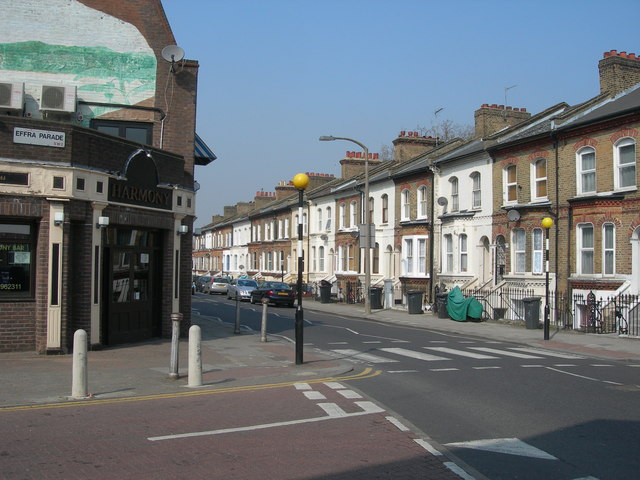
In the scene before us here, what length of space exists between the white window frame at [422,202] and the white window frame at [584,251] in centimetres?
1114

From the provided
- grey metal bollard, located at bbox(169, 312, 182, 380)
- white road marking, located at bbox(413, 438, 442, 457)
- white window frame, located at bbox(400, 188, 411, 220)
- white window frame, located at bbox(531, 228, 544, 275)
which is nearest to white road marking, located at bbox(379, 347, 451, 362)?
grey metal bollard, located at bbox(169, 312, 182, 380)

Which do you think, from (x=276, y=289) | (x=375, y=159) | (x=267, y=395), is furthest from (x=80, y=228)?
(x=375, y=159)

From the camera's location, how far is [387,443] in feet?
24.7

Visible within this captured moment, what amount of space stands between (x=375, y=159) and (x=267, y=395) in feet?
134

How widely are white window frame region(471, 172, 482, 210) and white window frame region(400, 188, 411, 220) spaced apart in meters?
5.88

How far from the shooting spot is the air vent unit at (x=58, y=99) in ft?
54.1

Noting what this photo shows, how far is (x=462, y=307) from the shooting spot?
28.5 meters

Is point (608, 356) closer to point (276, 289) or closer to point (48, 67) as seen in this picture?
point (48, 67)

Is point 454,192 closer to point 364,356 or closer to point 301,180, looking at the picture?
point 364,356

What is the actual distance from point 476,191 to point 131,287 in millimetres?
19752

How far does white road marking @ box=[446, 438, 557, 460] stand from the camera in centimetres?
712

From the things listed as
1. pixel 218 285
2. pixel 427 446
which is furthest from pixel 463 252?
pixel 218 285

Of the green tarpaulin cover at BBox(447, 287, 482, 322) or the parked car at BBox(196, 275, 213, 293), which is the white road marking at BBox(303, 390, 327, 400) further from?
the parked car at BBox(196, 275, 213, 293)

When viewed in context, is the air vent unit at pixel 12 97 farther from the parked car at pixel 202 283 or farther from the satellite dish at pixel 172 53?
the parked car at pixel 202 283
